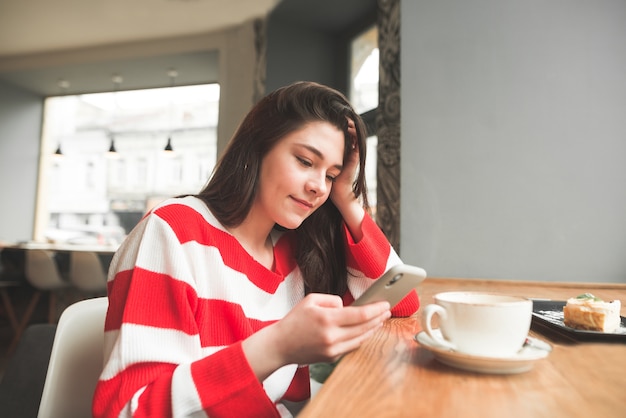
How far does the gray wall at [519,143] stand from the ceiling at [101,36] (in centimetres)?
274

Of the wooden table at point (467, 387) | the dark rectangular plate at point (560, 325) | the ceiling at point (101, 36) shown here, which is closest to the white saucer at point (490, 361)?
the wooden table at point (467, 387)

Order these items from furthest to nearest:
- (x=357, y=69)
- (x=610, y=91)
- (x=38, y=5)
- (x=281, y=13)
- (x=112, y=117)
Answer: (x=112, y=117) → (x=38, y=5) → (x=281, y=13) → (x=357, y=69) → (x=610, y=91)

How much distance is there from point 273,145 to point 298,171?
90mm

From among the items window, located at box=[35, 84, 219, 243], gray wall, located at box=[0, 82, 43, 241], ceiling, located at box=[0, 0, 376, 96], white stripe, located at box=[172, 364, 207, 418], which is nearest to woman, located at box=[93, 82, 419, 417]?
white stripe, located at box=[172, 364, 207, 418]

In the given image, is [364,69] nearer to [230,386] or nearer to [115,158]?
[230,386]

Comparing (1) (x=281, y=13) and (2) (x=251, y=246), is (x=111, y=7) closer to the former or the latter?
(1) (x=281, y=13)

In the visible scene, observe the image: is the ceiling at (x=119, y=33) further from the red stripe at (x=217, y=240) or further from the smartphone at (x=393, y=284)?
the smartphone at (x=393, y=284)

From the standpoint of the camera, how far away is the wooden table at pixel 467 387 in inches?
15.9

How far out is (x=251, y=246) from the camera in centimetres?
101

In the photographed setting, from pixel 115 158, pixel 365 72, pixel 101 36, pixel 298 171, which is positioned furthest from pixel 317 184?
pixel 115 158

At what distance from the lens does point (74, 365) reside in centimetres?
81

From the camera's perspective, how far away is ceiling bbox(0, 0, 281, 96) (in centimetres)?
452

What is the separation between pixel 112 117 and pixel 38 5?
2.10m

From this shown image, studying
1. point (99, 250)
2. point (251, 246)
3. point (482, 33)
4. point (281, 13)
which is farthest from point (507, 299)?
point (99, 250)
